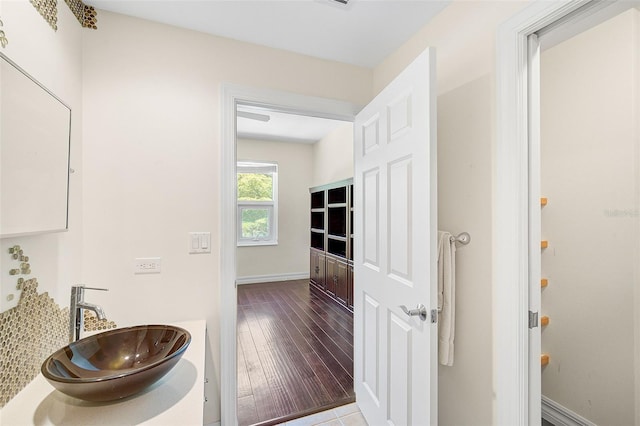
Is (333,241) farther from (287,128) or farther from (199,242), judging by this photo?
(199,242)

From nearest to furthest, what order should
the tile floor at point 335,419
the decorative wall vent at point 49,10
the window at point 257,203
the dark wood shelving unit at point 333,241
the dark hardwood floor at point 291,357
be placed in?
the decorative wall vent at point 49,10 < the tile floor at point 335,419 < the dark hardwood floor at point 291,357 < the dark wood shelving unit at point 333,241 < the window at point 257,203

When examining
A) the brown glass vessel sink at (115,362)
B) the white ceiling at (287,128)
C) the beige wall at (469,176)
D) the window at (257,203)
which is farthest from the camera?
the window at (257,203)

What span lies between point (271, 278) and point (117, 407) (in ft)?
14.8

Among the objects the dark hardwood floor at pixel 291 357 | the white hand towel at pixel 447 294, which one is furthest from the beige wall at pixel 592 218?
the dark hardwood floor at pixel 291 357

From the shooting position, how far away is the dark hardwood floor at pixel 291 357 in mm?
1937

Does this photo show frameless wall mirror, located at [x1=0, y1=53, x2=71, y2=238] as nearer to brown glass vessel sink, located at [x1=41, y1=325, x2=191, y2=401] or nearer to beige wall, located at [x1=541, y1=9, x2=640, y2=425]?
brown glass vessel sink, located at [x1=41, y1=325, x2=191, y2=401]

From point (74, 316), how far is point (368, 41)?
2.09 metres

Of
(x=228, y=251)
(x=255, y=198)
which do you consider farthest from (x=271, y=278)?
(x=228, y=251)

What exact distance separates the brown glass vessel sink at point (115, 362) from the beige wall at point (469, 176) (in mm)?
1258

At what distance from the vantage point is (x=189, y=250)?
1.63 m

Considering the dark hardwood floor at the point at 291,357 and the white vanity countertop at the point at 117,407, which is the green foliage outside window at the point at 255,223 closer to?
the dark hardwood floor at the point at 291,357

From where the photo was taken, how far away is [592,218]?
167cm

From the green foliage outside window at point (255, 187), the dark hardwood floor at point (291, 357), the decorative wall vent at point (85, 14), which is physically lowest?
the dark hardwood floor at point (291, 357)

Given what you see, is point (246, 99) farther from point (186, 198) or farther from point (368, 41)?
point (368, 41)
